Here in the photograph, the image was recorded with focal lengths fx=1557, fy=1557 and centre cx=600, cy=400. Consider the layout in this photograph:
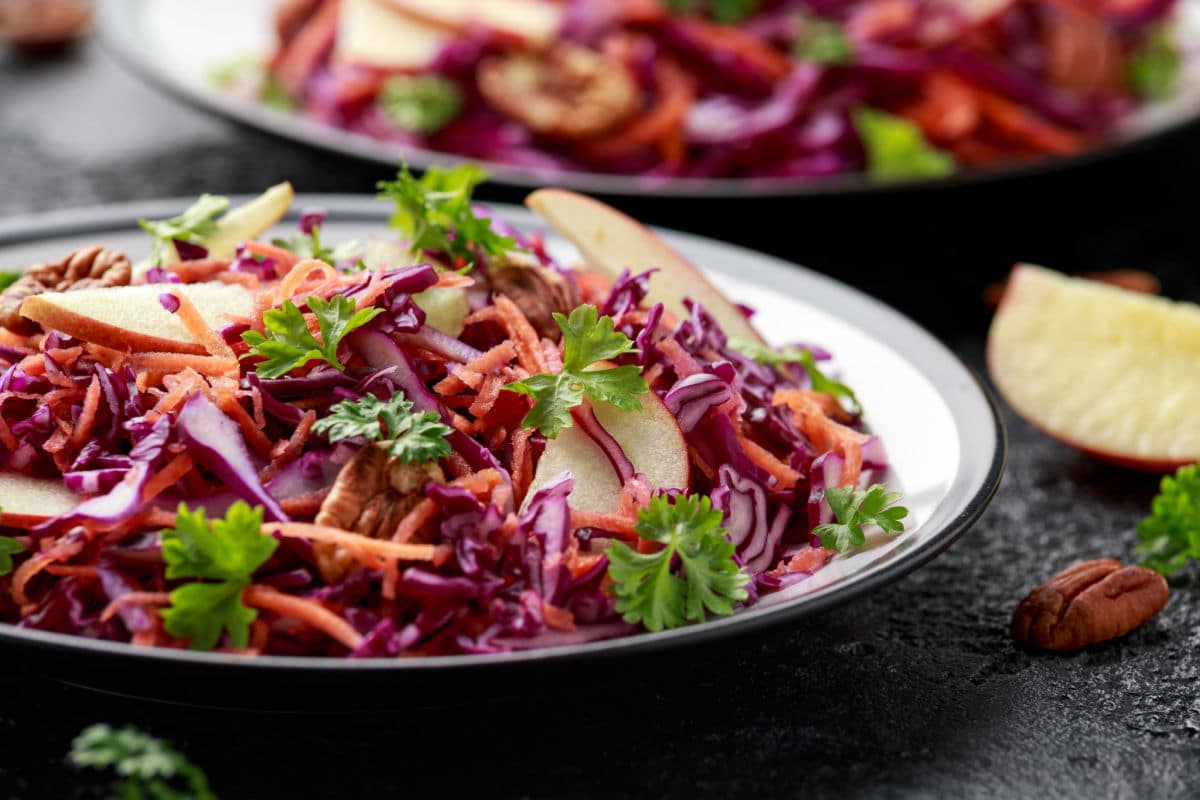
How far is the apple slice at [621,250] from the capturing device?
12.2 feet

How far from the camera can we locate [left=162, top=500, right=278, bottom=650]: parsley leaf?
2.62m

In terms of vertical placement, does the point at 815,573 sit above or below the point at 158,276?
below

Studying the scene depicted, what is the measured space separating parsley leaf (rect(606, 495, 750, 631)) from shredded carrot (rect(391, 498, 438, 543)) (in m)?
0.34

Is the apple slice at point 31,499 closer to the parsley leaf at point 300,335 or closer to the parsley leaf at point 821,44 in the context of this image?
the parsley leaf at point 300,335

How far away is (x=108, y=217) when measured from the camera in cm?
421

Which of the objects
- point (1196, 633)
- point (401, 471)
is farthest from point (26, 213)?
point (1196, 633)

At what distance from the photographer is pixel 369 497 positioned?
2.82 m

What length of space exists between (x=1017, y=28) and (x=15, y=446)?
4736mm

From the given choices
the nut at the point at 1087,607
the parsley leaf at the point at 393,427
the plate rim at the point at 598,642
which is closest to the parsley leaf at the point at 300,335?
the parsley leaf at the point at 393,427

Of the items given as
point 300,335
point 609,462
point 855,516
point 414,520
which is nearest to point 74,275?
point 300,335

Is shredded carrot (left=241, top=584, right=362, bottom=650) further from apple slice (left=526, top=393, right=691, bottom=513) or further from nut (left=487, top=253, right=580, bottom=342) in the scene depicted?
nut (left=487, top=253, right=580, bottom=342)

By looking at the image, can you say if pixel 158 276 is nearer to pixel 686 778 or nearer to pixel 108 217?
pixel 108 217

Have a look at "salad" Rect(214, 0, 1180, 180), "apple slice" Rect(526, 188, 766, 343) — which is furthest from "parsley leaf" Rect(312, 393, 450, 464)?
"salad" Rect(214, 0, 1180, 180)

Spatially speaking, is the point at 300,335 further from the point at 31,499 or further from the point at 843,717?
the point at 843,717
